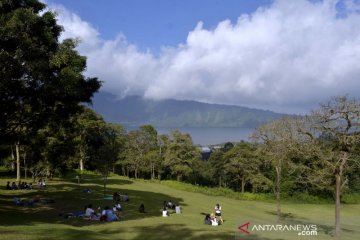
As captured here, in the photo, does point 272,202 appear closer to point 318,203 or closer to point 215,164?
point 318,203

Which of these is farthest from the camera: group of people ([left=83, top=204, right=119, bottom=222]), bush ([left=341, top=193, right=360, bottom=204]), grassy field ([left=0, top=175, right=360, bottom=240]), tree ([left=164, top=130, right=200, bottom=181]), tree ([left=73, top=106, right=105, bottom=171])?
tree ([left=164, top=130, right=200, bottom=181])

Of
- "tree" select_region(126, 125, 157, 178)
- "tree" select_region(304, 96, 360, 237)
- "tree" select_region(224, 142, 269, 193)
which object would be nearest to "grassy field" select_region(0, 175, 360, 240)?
"tree" select_region(304, 96, 360, 237)

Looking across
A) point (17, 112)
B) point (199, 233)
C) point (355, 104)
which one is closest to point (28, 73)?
point (17, 112)

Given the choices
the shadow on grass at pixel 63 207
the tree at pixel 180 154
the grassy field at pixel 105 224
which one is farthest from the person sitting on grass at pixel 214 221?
the tree at pixel 180 154

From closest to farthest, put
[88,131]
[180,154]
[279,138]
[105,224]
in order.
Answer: [105,224] → [279,138] → [88,131] → [180,154]

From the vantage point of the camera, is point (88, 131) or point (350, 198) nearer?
point (350, 198)

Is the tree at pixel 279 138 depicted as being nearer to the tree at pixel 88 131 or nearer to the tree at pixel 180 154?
the tree at pixel 88 131

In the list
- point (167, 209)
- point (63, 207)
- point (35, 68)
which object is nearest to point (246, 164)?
point (167, 209)

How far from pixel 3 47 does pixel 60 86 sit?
412 cm

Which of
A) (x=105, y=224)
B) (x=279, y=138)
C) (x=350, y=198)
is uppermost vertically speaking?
(x=279, y=138)

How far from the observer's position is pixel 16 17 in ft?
76.9

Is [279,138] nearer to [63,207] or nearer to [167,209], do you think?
[167,209]

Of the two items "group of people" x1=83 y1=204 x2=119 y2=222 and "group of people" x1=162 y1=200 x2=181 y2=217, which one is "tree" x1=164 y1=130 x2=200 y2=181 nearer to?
"group of people" x1=162 y1=200 x2=181 y2=217

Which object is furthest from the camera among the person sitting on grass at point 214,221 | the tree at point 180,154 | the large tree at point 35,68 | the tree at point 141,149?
the tree at point 141,149
